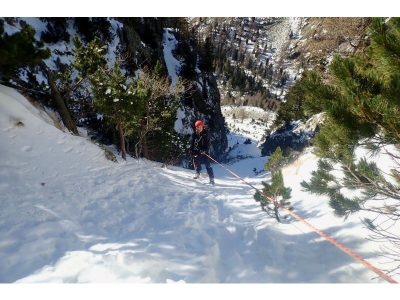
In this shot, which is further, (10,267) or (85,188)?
(85,188)

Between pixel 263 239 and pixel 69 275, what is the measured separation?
12.5ft

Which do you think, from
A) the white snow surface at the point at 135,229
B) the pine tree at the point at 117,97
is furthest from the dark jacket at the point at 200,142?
the pine tree at the point at 117,97

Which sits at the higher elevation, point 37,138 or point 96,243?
point 37,138

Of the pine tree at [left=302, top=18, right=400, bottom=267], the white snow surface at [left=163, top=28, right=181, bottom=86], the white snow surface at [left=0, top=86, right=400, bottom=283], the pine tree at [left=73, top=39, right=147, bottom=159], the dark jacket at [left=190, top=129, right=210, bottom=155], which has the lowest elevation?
the white snow surface at [left=0, top=86, right=400, bottom=283]

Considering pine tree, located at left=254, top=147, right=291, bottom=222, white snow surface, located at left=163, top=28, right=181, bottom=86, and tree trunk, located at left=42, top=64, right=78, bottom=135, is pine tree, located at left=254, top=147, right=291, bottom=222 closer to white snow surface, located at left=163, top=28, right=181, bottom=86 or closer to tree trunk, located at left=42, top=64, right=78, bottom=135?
tree trunk, located at left=42, top=64, right=78, bottom=135

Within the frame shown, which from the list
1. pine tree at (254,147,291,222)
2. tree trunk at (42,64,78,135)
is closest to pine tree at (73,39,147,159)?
tree trunk at (42,64,78,135)

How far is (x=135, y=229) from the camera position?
6.50 metres

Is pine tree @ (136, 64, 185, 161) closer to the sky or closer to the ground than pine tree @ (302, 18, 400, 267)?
closer to the sky

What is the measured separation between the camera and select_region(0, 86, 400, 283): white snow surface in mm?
4891

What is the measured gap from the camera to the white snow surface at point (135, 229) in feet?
16.0

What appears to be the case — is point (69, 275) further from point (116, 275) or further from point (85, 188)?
point (85, 188)

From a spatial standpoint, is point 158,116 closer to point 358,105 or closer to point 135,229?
point 135,229
